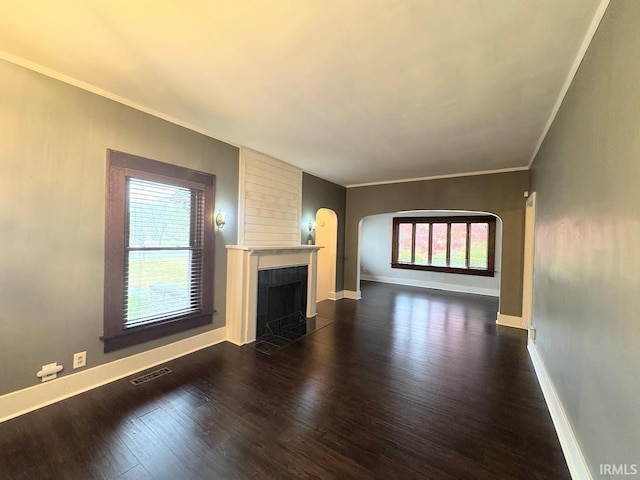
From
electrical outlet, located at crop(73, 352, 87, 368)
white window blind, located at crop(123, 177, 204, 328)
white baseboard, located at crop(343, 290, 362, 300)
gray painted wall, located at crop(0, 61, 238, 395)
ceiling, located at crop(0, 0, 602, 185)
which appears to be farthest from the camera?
white baseboard, located at crop(343, 290, 362, 300)

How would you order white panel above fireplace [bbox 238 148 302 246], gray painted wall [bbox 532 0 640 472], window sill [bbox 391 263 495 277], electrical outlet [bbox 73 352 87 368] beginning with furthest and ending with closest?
window sill [bbox 391 263 495 277], white panel above fireplace [bbox 238 148 302 246], electrical outlet [bbox 73 352 87 368], gray painted wall [bbox 532 0 640 472]

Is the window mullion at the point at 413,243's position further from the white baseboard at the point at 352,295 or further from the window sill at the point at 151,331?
the window sill at the point at 151,331

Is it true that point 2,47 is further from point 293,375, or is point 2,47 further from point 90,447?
point 293,375

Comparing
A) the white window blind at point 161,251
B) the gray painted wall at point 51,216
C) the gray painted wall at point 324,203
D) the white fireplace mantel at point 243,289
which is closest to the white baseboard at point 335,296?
the gray painted wall at point 324,203

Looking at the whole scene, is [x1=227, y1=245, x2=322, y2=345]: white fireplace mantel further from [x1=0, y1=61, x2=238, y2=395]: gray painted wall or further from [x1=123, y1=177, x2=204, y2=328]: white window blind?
[x1=0, y1=61, x2=238, y2=395]: gray painted wall

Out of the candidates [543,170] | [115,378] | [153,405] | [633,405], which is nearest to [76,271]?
[115,378]

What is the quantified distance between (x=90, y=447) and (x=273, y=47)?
2.94 meters

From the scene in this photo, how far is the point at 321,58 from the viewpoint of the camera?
6.27 ft

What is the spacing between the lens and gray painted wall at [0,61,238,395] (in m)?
2.04

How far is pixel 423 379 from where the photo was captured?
2.78m

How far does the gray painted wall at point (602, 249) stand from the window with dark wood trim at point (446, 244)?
18.6 feet

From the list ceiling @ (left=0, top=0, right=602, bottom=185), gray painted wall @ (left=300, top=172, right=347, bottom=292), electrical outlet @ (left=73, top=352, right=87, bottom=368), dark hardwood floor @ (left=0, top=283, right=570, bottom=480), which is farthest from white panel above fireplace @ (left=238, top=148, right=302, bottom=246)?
electrical outlet @ (left=73, top=352, right=87, bottom=368)

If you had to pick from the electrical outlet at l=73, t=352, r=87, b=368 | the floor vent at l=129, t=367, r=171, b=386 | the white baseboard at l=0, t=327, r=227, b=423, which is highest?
the electrical outlet at l=73, t=352, r=87, b=368

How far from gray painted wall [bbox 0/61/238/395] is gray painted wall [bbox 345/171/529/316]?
456cm
